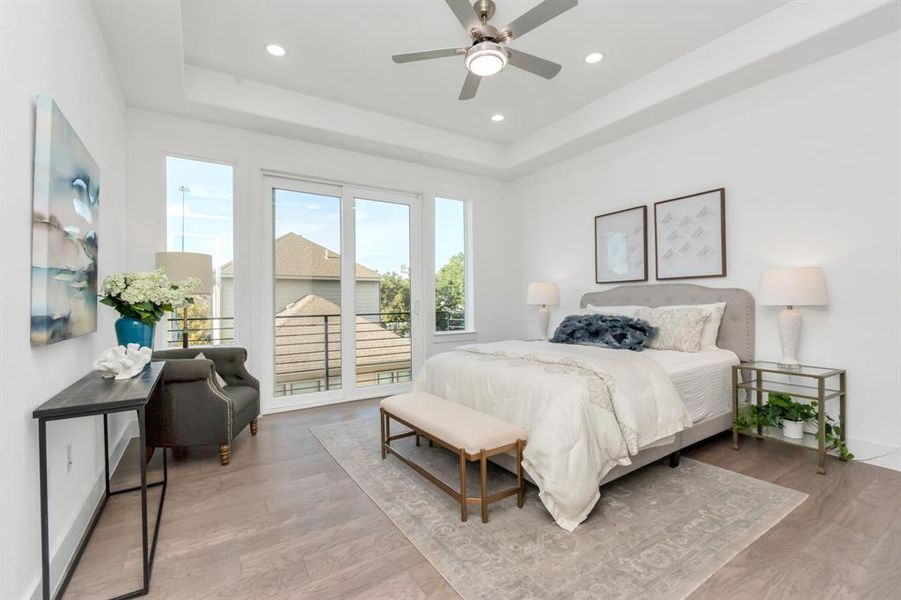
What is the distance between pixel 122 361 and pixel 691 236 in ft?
14.0

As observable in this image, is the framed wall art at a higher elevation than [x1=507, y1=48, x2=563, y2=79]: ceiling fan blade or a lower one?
lower

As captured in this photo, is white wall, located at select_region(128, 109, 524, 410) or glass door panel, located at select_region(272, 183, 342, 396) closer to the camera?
white wall, located at select_region(128, 109, 524, 410)

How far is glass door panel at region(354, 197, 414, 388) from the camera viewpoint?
189 inches

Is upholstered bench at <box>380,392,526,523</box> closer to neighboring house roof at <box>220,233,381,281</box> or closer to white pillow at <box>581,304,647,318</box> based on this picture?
white pillow at <box>581,304,647,318</box>

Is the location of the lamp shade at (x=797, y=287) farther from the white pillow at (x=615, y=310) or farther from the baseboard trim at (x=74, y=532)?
the baseboard trim at (x=74, y=532)

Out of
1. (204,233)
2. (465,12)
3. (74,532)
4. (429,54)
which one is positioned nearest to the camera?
(74,532)

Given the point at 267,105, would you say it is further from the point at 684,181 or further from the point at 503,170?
the point at 684,181

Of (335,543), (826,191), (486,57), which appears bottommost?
(335,543)

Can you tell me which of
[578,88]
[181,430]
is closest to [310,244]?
[181,430]

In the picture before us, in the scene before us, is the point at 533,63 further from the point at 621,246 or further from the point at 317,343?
the point at 317,343

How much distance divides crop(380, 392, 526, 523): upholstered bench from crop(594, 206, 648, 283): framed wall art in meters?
2.68

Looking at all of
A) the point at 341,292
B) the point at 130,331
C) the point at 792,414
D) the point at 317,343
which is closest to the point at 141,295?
the point at 130,331

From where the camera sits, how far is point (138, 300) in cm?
220

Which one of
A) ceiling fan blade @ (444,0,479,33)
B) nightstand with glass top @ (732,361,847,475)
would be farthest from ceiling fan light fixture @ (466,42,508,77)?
nightstand with glass top @ (732,361,847,475)
